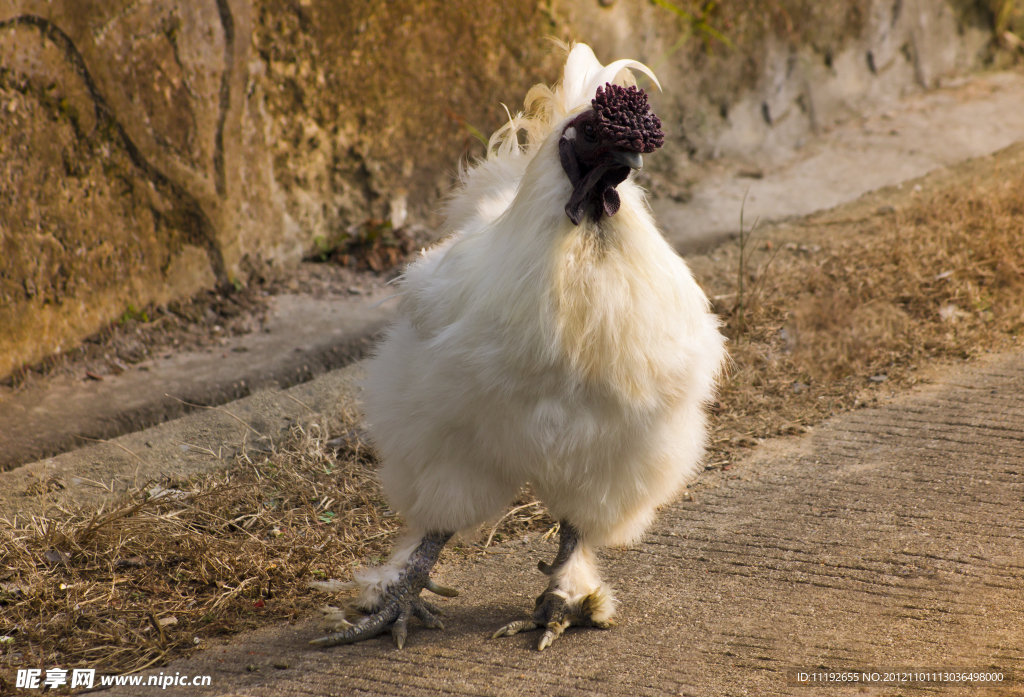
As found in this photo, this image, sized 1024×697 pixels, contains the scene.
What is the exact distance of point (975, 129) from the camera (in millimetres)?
7281

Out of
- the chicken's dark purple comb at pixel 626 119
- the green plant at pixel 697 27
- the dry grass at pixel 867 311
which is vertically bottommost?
the dry grass at pixel 867 311

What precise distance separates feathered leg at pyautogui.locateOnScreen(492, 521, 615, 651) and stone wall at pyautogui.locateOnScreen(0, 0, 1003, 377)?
285 cm

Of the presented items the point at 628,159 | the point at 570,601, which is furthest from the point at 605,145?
the point at 570,601

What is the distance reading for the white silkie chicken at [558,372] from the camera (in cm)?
238

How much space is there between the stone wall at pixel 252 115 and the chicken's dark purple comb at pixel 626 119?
2.88m

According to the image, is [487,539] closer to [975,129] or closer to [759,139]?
[759,139]

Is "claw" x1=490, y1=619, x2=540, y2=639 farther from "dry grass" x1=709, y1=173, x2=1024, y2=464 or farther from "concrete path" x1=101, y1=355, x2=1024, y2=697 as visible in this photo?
"dry grass" x1=709, y1=173, x2=1024, y2=464

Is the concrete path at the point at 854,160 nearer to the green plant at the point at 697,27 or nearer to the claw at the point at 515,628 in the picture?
the green plant at the point at 697,27

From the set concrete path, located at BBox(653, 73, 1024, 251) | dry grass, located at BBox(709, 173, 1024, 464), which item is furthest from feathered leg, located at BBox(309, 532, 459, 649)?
concrete path, located at BBox(653, 73, 1024, 251)

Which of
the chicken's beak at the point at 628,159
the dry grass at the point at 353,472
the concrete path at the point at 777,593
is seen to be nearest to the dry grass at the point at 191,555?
the dry grass at the point at 353,472

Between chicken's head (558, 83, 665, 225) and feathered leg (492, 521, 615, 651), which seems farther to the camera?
feathered leg (492, 521, 615, 651)

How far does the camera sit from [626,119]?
2.25 metres

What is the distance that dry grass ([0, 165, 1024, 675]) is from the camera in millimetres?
2908

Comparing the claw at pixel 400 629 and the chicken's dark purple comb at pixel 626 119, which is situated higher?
the chicken's dark purple comb at pixel 626 119
